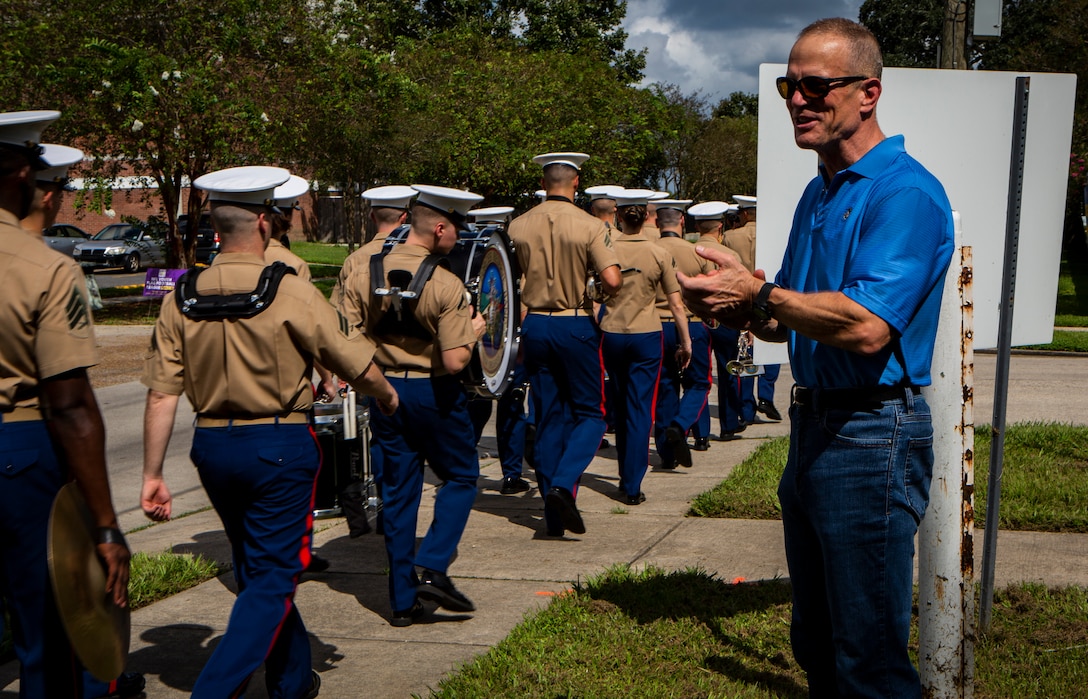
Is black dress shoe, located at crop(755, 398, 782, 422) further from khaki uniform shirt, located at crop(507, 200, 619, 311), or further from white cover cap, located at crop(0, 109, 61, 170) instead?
white cover cap, located at crop(0, 109, 61, 170)

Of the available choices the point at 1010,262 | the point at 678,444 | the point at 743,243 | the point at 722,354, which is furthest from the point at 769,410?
the point at 1010,262

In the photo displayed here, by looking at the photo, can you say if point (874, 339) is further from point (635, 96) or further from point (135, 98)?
point (635, 96)

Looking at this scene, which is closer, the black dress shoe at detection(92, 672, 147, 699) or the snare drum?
the black dress shoe at detection(92, 672, 147, 699)

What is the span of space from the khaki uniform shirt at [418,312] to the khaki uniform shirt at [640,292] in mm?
2459

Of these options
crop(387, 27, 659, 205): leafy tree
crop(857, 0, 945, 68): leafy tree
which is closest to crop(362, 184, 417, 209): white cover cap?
crop(387, 27, 659, 205): leafy tree

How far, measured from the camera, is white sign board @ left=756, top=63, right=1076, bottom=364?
4309 mm

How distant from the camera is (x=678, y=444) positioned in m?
9.00

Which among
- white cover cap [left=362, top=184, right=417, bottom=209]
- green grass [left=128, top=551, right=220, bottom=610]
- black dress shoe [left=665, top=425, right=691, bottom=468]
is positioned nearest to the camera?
green grass [left=128, top=551, right=220, bottom=610]

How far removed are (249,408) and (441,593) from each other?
1741 millimetres

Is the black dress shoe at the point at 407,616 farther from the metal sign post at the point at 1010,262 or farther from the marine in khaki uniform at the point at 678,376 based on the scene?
the marine in khaki uniform at the point at 678,376

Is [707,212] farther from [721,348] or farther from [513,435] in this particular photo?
[513,435]

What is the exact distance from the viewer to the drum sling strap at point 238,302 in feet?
13.1

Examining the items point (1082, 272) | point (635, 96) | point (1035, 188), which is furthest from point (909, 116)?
point (1082, 272)

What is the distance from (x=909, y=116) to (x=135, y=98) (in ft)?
58.3
